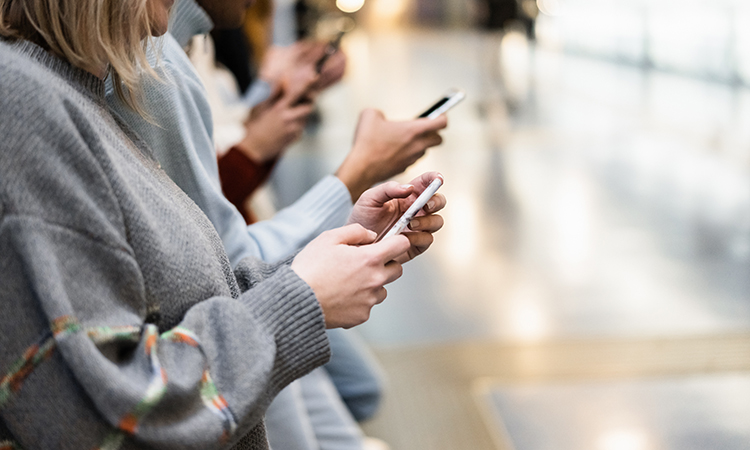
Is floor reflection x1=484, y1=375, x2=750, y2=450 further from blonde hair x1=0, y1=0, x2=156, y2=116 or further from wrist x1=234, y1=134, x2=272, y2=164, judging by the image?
blonde hair x1=0, y1=0, x2=156, y2=116

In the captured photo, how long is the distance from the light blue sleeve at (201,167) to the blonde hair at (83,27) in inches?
3.8

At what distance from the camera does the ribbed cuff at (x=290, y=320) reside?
0.71 m

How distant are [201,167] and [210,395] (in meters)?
0.38

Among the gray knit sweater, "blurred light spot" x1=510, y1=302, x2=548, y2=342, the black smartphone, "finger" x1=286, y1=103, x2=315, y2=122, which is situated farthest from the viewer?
"blurred light spot" x1=510, y1=302, x2=548, y2=342

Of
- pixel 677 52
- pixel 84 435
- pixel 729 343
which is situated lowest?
pixel 729 343

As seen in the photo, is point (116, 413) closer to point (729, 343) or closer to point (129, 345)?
point (129, 345)

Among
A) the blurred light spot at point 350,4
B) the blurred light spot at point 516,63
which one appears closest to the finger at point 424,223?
the blurred light spot at point 350,4

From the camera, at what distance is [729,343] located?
105 inches

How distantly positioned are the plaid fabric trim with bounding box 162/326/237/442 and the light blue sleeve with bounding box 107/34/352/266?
0.27 m

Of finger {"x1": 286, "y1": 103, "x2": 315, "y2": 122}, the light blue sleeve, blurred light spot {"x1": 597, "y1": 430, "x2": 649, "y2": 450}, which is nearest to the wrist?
finger {"x1": 286, "y1": 103, "x2": 315, "y2": 122}

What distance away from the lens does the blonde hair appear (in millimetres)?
634

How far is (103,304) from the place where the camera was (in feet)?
2.00

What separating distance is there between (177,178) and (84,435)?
15.5 inches

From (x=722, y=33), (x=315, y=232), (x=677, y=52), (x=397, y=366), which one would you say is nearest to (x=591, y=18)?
(x=677, y=52)
